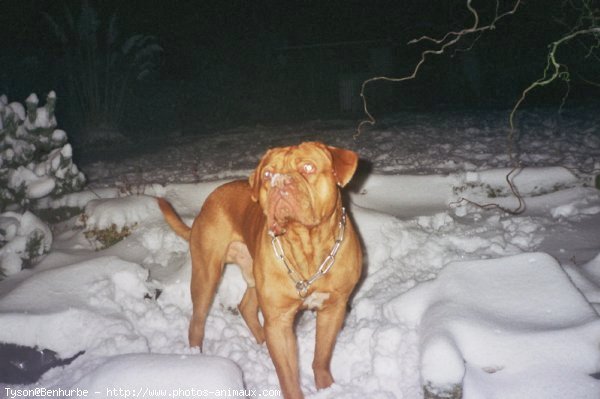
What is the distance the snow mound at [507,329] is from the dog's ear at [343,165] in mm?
1065

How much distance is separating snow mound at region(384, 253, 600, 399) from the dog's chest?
2.16ft

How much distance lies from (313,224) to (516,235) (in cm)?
270

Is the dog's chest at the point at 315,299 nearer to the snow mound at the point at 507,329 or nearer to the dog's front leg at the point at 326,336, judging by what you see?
the dog's front leg at the point at 326,336

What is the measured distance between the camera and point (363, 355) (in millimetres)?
3273

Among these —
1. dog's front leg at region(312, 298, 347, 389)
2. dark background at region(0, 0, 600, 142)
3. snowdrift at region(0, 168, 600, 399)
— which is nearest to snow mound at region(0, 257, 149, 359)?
snowdrift at region(0, 168, 600, 399)

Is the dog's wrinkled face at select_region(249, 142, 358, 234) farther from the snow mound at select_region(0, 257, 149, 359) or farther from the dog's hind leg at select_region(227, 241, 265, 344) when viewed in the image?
the snow mound at select_region(0, 257, 149, 359)

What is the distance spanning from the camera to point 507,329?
2.56m

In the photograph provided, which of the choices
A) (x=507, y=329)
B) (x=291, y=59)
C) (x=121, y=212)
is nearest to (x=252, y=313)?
(x=507, y=329)

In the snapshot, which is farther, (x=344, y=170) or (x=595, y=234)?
(x=595, y=234)

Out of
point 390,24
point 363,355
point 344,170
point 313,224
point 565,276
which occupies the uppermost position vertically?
point 390,24

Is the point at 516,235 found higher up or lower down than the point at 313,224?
lower down

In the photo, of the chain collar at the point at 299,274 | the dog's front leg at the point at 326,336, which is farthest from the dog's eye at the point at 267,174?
the dog's front leg at the point at 326,336

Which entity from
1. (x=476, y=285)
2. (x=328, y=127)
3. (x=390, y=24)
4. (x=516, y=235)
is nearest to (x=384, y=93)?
(x=390, y=24)

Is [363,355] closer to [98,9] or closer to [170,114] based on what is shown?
[170,114]
